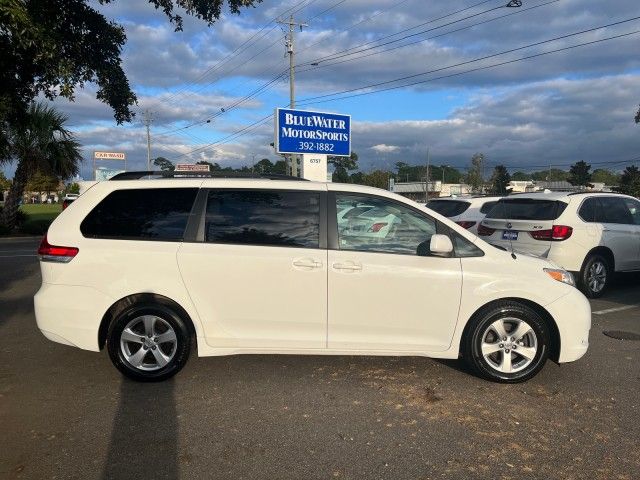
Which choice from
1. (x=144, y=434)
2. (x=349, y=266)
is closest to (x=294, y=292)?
(x=349, y=266)

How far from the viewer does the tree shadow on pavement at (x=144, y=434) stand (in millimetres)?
3264

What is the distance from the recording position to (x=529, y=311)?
464 cm

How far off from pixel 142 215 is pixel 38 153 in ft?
70.2

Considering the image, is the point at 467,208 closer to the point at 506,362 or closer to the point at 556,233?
the point at 556,233

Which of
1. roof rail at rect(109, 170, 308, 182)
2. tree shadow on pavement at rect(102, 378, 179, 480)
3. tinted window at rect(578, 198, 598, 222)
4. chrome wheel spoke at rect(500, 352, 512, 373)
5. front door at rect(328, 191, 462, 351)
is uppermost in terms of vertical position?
roof rail at rect(109, 170, 308, 182)

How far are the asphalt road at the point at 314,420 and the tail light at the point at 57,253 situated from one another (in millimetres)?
1092

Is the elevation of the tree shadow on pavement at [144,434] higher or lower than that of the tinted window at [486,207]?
lower

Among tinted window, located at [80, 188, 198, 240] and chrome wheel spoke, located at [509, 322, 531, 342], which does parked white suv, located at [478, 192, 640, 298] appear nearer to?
chrome wheel spoke, located at [509, 322, 531, 342]

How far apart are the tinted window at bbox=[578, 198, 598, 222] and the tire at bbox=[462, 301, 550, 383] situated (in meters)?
4.57

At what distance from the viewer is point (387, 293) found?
4.54m

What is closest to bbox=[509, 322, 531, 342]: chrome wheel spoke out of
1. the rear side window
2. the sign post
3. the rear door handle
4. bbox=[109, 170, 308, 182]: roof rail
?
the rear door handle

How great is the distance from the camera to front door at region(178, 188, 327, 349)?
4555 millimetres

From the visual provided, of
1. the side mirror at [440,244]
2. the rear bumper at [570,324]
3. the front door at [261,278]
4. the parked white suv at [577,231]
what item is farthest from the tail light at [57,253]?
the parked white suv at [577,231]

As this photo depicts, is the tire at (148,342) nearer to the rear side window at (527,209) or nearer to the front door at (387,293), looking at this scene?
the front door at (387,293)
